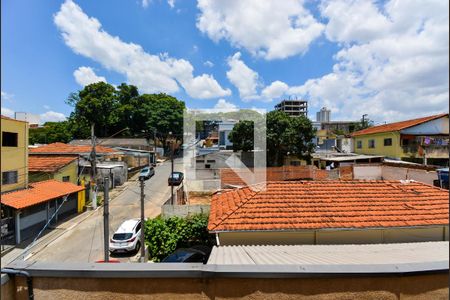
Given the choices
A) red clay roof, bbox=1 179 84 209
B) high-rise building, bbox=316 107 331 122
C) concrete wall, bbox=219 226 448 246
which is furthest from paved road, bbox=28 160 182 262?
high-rise building, bbox=316 107 331 122

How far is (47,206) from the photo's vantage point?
51.2 feet

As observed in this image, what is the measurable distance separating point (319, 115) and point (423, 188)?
73.3 metres

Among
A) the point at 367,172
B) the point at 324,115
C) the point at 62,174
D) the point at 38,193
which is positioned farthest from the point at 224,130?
the point at 324,115

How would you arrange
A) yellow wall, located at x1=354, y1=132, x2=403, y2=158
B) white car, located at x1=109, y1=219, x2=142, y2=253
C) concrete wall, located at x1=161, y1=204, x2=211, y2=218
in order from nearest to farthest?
white car, located at x1=109, y1=219, x2=142, y2=253
concrete wall, located at x1=161, y1=204, x2=211, y2=218
yellow wall, located at x1=354, y1=132, x2=403, y2=158

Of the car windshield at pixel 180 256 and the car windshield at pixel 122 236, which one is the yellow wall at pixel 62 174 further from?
the car windshield at pixel 180 256

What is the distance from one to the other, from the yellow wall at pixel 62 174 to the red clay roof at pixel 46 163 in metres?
0.30

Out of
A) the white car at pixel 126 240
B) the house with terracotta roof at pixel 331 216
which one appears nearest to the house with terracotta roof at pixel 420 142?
the house with terracotta roof at pixel 331 216

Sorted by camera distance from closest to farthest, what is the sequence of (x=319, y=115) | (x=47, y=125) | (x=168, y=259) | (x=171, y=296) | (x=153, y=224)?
1. (x=171, y=296)
2. (x=168, y=259)
3. (x=153, y=224)
4. (x=47, y=125)
5. (x=319, y=115)

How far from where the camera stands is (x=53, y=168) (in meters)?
18.2

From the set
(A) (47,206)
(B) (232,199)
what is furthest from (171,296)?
(A) (47,206)

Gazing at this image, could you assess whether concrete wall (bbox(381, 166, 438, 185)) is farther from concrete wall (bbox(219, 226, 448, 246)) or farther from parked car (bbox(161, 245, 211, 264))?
parked car (bbox(161, 245, 211, 264))

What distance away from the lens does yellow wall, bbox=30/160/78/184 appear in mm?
17567

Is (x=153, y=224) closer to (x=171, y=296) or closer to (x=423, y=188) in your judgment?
(x=171, y=296)

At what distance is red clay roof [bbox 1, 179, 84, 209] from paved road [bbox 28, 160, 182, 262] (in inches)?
92.5
